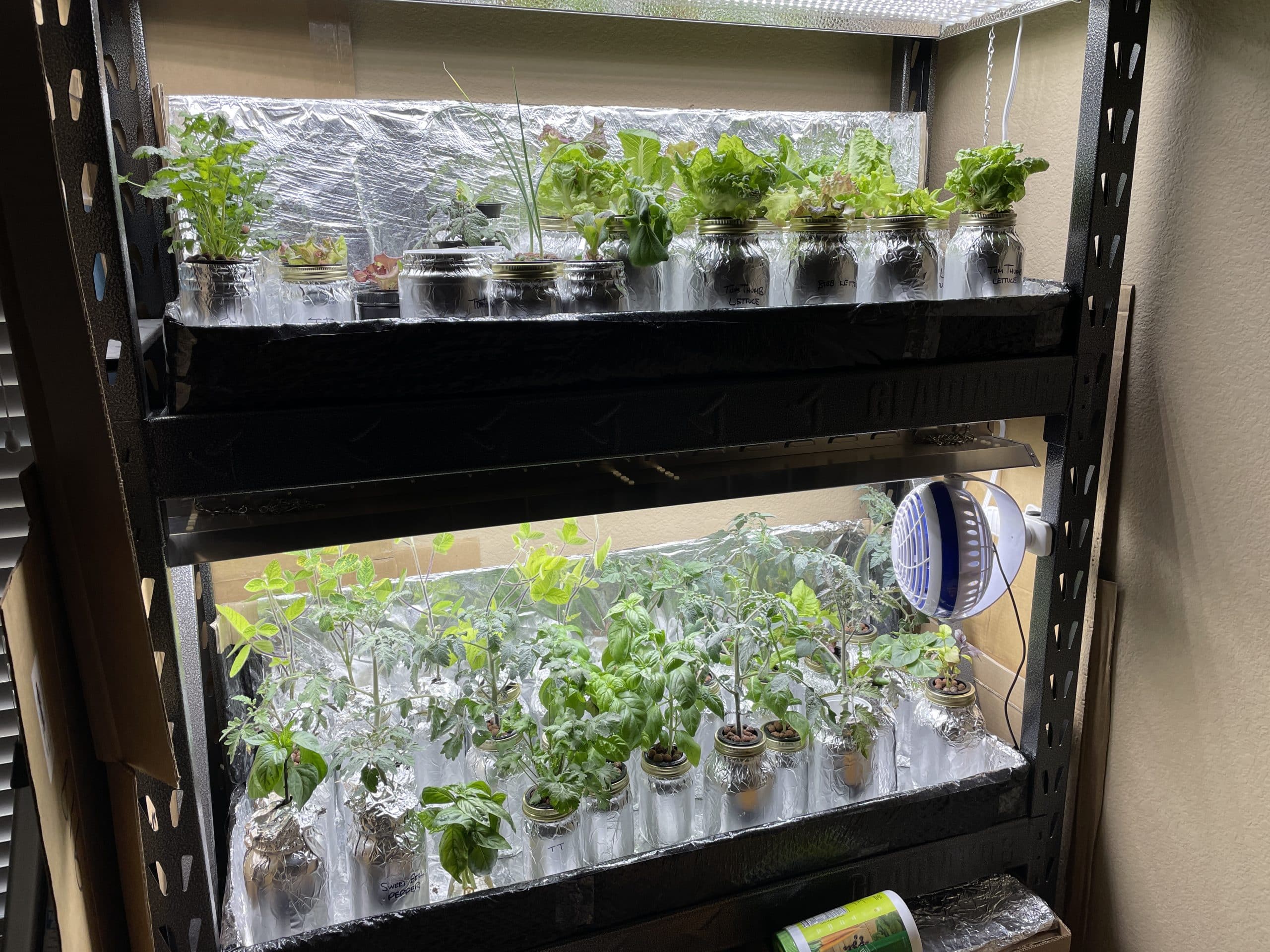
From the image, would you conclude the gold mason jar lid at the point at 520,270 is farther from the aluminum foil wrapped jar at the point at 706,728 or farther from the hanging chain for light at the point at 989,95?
the hanging chain for light at the point at 989,95

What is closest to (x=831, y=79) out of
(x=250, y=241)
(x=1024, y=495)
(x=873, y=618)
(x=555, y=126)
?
(x=555, y=126)

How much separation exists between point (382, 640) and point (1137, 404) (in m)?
1.08

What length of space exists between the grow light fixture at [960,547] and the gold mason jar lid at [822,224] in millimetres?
373

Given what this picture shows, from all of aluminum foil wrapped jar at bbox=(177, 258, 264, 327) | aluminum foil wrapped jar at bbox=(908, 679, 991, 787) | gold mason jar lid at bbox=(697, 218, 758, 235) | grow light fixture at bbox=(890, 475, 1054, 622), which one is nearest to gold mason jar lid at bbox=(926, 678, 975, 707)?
aluminum foil wrapped jar at bbox=(908, 679, 991, 787)

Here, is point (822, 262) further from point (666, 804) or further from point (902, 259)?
point (666, 804)

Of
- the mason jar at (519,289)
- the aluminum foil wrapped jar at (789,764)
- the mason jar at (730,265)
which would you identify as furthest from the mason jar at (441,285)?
the aluminum foil wrapped jar at (789,764)

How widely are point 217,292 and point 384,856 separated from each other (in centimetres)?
67

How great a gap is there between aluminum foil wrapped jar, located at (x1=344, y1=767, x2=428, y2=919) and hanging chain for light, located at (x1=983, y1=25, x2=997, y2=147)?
1306 mm

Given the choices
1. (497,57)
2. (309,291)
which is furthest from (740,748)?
(497,57)

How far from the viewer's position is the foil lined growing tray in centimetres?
124

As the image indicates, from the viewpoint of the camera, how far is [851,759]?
4.19ft

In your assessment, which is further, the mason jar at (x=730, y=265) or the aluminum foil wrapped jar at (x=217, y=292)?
the mason jar at (x=730, y=265)

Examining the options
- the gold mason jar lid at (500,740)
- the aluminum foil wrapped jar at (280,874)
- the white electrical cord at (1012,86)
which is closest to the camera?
→ the aluminum foil wrapped jar at (280,874)

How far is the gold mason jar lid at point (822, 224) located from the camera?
3.53ft
